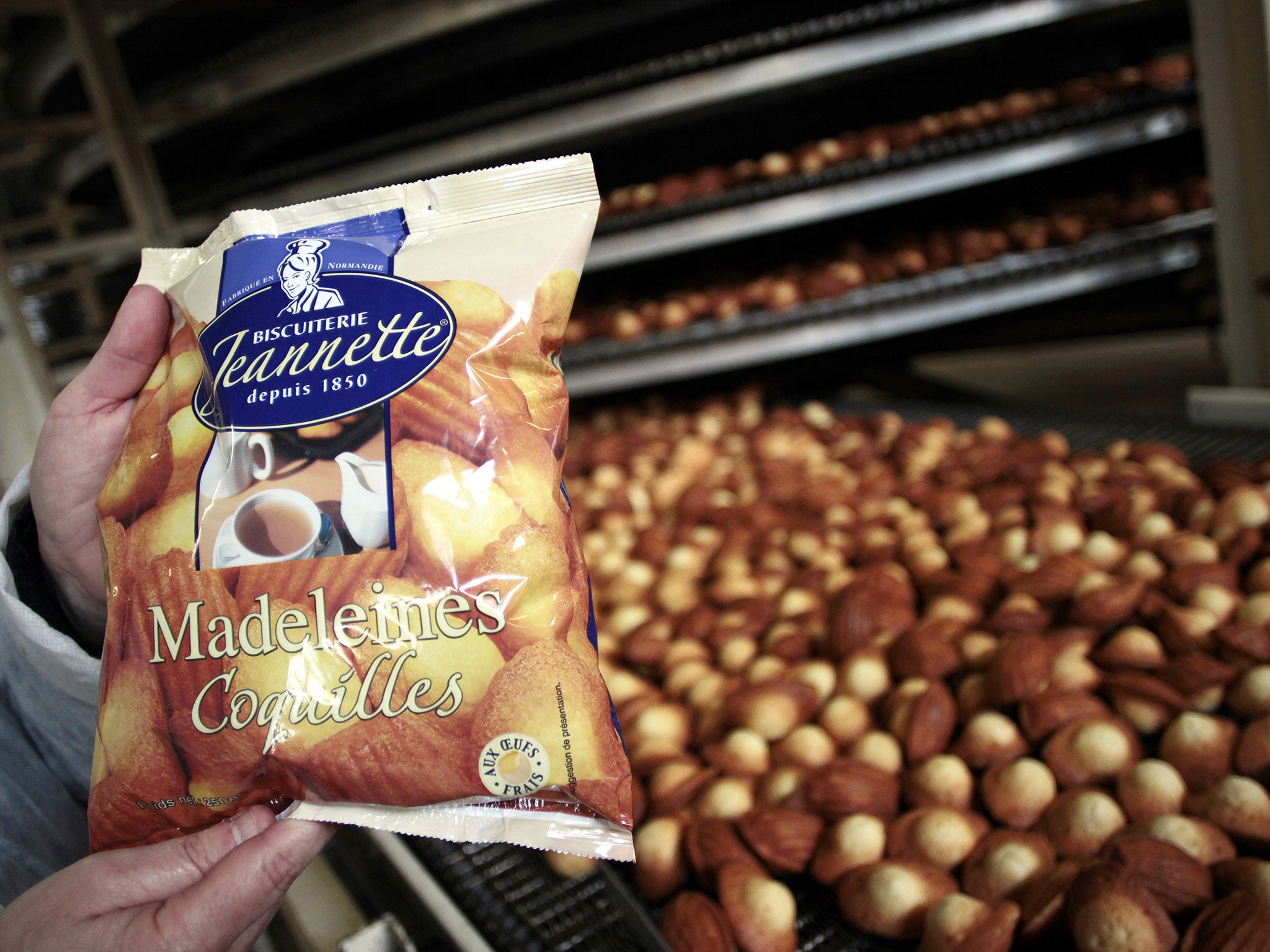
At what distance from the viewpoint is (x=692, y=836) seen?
75 centimetres

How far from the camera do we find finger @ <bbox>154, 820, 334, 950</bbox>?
470 mm

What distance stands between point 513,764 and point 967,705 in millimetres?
554

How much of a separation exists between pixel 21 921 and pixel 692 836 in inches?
19.4

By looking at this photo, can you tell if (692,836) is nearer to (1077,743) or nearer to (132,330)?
(1077,743)

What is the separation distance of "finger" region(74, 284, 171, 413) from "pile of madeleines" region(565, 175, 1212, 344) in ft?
4.86

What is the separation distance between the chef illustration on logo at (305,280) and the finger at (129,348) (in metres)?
0.13

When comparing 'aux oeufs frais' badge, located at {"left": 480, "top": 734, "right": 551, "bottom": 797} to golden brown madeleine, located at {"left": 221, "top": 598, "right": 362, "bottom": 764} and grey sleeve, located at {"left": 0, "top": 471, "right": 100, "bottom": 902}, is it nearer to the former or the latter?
golden brown madeleine, located at {"left": 221, "top": 598, "right": 362, "bottom": 764}

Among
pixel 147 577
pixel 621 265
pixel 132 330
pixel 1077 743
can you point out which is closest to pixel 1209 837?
pixel 1077 743

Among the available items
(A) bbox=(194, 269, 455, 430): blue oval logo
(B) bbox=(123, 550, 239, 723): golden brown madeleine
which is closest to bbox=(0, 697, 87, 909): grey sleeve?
(B) bbox=(123, 550, 239, 723): golden brown madeleine

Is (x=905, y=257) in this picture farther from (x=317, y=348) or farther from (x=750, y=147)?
(x=317, y=348)

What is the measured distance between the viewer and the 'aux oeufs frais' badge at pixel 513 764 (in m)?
0.51

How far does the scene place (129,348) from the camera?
640 millimetres

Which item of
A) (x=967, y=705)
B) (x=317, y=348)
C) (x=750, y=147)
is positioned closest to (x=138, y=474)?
(x=317, y=348)

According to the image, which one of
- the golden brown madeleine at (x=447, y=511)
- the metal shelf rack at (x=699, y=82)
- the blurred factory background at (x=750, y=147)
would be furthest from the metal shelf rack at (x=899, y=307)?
the golden brown madeleine at (x=447, y=511)
